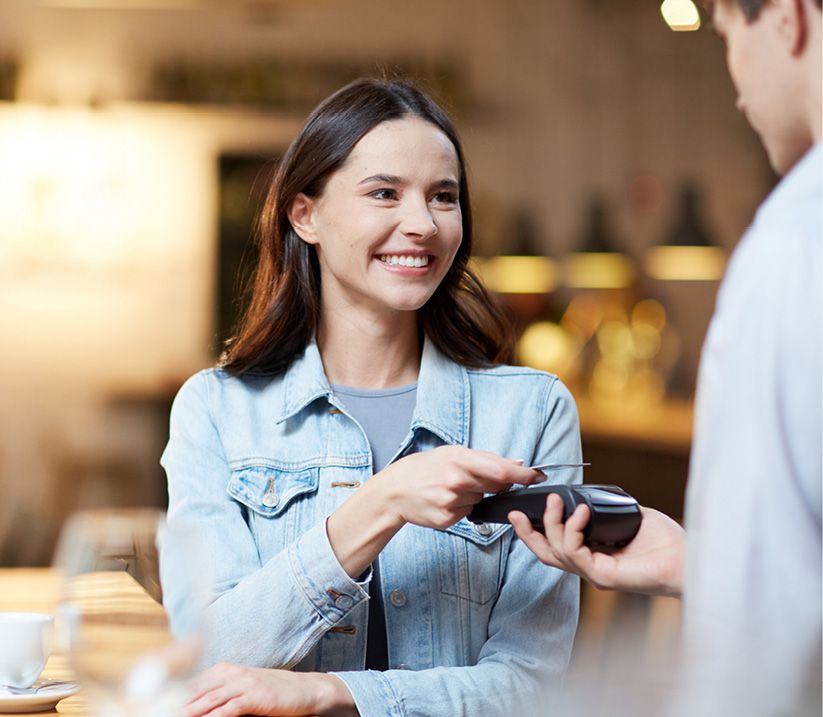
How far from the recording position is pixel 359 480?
1.63 m

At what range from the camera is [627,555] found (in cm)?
122

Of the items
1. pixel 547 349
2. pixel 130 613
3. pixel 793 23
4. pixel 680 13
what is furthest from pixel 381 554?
pixel 547 349

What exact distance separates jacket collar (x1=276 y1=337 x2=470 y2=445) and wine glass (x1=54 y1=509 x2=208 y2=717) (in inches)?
Result: 31.4

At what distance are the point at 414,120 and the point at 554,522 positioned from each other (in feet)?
2.04

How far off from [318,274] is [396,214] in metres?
0.22

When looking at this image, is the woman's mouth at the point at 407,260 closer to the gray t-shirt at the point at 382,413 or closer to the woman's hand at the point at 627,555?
the gray t-shirt at the point at 382,413

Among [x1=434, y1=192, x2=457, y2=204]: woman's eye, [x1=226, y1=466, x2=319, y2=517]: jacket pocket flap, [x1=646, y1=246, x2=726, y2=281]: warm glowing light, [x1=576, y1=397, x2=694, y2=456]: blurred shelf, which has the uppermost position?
[x1=434, y1=192, x2=457, y2=204]: woman's eye

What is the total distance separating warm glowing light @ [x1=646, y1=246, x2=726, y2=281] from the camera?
5.66 m

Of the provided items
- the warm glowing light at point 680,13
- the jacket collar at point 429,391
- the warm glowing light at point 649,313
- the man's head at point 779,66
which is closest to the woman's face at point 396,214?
the jacket collar at point 429,391

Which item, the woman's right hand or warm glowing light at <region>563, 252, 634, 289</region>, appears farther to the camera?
warm glowing light at <region>563, 252, 634, 289</region>

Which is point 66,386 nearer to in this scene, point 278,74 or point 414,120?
point 278,74

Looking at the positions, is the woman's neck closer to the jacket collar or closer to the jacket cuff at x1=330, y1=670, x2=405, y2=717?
the jacket collar

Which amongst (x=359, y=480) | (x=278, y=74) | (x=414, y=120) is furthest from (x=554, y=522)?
(x=278, y=74)

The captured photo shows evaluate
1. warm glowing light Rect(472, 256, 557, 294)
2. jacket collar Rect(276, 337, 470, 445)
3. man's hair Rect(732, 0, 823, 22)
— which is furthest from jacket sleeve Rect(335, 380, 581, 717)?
warm glowing light Rect(472, 256, 557, 294)
